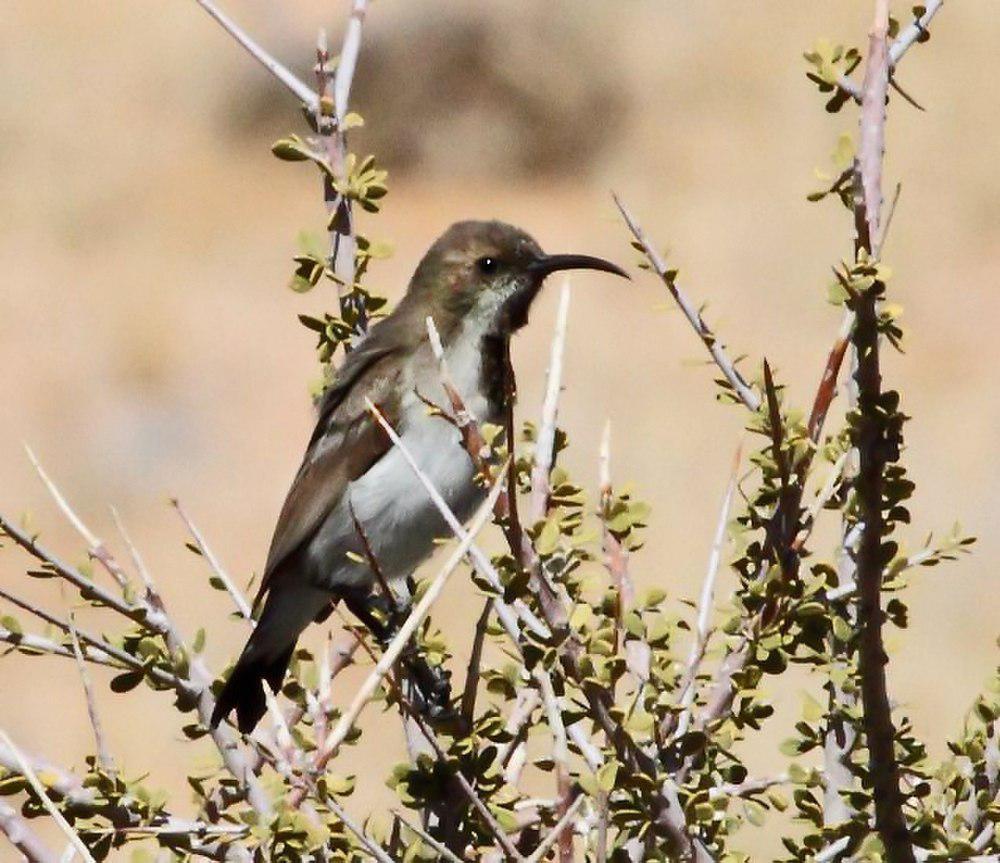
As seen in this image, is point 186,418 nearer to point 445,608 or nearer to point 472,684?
point 445,608

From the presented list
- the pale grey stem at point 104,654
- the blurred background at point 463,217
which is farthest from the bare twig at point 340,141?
the blurred background at point 463,217

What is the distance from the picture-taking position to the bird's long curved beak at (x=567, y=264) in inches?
Result: 142

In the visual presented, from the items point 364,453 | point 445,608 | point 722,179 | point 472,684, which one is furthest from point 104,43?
point 472,684

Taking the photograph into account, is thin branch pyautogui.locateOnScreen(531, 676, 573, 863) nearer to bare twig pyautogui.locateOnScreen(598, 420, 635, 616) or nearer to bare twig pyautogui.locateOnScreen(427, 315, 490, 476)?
bare twig pyautogui.locateOnScreen(427, 315, 490, 476)

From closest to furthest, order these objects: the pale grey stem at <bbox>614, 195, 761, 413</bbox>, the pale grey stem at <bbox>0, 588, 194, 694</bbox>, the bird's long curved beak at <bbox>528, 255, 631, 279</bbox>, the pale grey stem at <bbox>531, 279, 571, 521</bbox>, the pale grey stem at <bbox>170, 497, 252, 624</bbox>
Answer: the pale grey stem at <bbox>531, 279, 571, 521</bbox> → the pale grey stem at <bbox>614, 195, 761, 413</bbox> → the pale grey stem at <bbox>0, 588, 194, 694</bbox> → the pale grey stem at <bbox>170, 497, 252, 624</bbox> → the bird's long curved beak at <bbox>528, 255, 631, 279</bbox>

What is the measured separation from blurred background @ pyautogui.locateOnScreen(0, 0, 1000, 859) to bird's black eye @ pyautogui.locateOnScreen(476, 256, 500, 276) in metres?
4.80

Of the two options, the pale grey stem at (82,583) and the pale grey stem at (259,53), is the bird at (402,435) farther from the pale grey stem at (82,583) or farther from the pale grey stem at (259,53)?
the pale grey stem at (82,583)

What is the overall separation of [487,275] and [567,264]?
225mm

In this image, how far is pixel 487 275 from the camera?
12.8 ft

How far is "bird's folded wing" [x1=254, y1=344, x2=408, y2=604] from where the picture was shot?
12.2ft

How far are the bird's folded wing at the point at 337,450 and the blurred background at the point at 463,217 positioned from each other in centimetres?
475

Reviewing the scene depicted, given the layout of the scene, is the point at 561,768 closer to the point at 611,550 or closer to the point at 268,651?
the point at 611,550

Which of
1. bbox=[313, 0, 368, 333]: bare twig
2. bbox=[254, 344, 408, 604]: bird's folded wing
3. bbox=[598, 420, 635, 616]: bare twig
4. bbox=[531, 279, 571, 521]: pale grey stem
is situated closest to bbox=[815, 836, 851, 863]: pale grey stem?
bbox=[598, 420, 635, 616]: bare twig

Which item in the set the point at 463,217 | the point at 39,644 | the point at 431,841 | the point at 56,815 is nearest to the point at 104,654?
the point at 39,644
